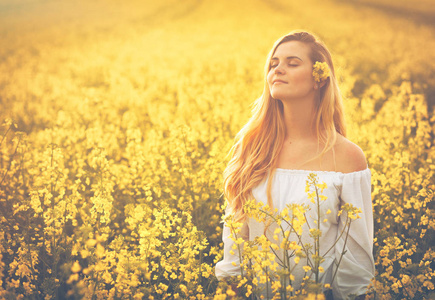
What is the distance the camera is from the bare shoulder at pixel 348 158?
2732 mm

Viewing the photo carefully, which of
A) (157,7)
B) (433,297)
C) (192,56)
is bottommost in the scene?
(433,297)

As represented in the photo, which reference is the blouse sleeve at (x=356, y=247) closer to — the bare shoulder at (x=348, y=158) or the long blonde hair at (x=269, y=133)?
the bare shoulder at (x=348, y=158)

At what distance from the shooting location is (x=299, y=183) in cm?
273

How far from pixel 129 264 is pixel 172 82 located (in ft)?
24.6

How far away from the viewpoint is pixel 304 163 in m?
2.81

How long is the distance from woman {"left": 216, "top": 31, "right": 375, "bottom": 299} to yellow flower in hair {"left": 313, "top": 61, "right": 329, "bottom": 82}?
1 centimetres

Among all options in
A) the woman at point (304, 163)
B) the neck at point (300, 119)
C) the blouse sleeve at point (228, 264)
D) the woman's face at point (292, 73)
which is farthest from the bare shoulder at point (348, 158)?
the blouse sleeve at point (228, 264)

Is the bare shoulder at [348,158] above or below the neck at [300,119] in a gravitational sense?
below

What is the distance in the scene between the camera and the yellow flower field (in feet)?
9.09

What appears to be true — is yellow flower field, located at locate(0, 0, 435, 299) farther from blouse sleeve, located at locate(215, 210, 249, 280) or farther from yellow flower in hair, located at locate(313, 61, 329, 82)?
yellow flower in hair, located at locate(313, 61, 329, 82)

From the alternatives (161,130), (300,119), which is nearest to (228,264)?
(300,119)

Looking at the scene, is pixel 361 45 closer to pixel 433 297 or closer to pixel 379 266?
pixel 379 266

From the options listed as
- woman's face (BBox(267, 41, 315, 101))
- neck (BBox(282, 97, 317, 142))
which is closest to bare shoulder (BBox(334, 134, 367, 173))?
neck (BBox(282, 97, 317, 142))

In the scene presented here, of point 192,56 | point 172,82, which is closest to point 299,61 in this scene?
point 172,82
